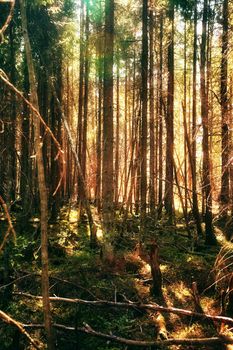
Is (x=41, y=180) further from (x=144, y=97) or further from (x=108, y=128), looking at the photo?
(x=144, y=97)

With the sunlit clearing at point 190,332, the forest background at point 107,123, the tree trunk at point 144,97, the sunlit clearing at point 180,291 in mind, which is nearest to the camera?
the sunlit clearing at point 190,332

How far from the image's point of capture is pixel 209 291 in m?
9.17

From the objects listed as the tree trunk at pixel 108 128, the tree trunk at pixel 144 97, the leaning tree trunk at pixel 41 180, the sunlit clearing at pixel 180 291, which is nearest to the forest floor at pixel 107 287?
the sunlit clearing at pixel 180 291

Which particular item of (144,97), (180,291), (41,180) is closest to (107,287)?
(180,291)

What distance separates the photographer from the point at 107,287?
8.96 metres

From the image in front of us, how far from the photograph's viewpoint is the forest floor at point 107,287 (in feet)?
24.3

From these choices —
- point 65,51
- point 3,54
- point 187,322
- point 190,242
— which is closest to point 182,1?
point 65,51

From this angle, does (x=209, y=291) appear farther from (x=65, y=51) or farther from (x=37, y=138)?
(x=65, y=51)

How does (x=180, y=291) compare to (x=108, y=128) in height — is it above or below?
below

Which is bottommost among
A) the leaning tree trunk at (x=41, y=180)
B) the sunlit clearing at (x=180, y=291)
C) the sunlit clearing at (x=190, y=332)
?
the sunlit clearing at (x=190, y=332)

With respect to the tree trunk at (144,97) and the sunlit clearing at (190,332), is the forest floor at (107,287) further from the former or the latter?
the tree trunk at (144,97)

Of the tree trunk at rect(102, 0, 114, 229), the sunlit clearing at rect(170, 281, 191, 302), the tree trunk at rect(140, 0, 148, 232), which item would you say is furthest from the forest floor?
the tree trunk at rect(140, 0, 148, 232)

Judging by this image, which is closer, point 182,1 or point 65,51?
point 182,1

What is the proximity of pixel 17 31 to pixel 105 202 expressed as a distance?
6.55 m
